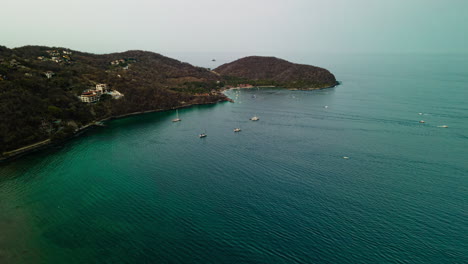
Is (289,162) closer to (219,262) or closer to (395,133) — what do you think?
(219,262)

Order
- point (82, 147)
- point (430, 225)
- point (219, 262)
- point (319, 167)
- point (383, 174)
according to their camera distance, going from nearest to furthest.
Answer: point (219, 262) < point (430, 225) < point (383, 174) < point (319, 167) < point (82, 147)

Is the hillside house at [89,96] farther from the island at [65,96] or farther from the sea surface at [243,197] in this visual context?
the sea surface at [243,197]

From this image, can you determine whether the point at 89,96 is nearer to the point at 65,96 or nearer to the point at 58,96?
the point at 65,96

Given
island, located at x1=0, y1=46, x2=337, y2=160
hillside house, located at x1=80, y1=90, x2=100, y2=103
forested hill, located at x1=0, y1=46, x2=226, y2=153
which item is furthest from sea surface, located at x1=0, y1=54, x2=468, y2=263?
hillside house, located at x1=80, y1=90, x2=100, y2=103

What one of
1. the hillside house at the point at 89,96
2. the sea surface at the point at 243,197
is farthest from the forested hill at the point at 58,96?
the sea surface at the point at 243,197

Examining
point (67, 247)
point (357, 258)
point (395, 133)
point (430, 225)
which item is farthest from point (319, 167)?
point (67, 247)
